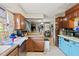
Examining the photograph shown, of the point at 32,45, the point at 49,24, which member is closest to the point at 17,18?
the point at 32,45

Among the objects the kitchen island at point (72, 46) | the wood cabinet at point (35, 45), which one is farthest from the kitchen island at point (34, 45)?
the kitchen island at point (72, 46)

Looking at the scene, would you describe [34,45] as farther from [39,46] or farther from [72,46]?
[72,46]

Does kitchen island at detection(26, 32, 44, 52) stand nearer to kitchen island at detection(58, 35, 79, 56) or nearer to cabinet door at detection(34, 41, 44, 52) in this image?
cabinet door at detection(34, 41, 44, 52)

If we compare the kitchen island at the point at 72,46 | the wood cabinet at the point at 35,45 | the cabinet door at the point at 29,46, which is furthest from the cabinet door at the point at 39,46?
the kitchen island at the point at 72,46

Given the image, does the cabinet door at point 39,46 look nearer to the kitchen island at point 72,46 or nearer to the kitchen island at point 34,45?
the kitchen island at point 34,45

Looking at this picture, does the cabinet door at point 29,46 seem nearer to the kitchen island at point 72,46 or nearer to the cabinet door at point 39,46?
the cabinet door at point 39,46

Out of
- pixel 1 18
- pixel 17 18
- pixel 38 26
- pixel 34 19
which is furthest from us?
pixel 34 19

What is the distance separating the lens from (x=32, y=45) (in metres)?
5.62

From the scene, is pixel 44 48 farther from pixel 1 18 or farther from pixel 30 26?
pixel 1 18

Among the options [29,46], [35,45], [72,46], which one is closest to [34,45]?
[35,45]

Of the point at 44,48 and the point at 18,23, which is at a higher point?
the point at 18,23

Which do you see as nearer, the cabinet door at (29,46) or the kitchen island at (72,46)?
the kitchen island at (72,46)

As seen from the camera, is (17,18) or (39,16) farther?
(39,16)

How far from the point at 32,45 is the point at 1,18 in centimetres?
228
